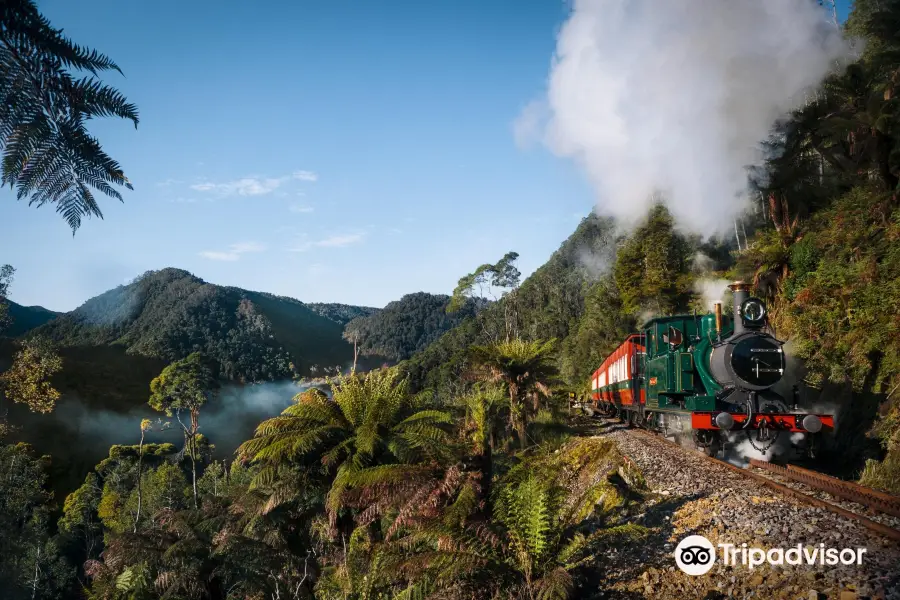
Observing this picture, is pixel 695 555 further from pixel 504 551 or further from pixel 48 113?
pixel 48 113

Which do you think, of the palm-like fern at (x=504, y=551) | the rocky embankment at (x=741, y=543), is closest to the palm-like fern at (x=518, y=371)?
the rocky embankment at (x=741, y=543)

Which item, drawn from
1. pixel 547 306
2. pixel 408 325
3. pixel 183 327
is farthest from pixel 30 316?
pixel 547 306

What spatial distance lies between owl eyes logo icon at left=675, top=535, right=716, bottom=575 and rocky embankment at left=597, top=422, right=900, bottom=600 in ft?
0.25

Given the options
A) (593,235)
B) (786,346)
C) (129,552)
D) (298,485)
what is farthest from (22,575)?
(593,235)

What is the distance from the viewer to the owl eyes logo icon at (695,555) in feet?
16.6

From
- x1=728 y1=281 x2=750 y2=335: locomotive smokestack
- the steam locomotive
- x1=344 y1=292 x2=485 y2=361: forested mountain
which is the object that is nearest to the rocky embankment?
the steam locomotive

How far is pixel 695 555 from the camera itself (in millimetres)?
5273

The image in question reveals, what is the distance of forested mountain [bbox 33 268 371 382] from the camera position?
111 meters

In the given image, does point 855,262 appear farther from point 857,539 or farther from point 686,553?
point 686,553

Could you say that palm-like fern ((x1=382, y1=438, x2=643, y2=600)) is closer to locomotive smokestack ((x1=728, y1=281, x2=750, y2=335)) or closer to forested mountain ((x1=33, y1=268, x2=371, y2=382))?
locomotive smokestack ((x1=728, y1=281, x2=750, y2=335))

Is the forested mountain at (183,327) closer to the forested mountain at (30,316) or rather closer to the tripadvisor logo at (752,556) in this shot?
the forested mountain at (30,316)

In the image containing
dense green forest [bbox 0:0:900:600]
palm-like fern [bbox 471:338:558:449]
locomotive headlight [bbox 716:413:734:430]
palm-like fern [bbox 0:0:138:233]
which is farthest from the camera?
palm-like fern [bbox 471:338:558:449]

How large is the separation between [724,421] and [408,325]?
129090 mm

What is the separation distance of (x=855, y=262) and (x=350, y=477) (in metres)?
13.2
